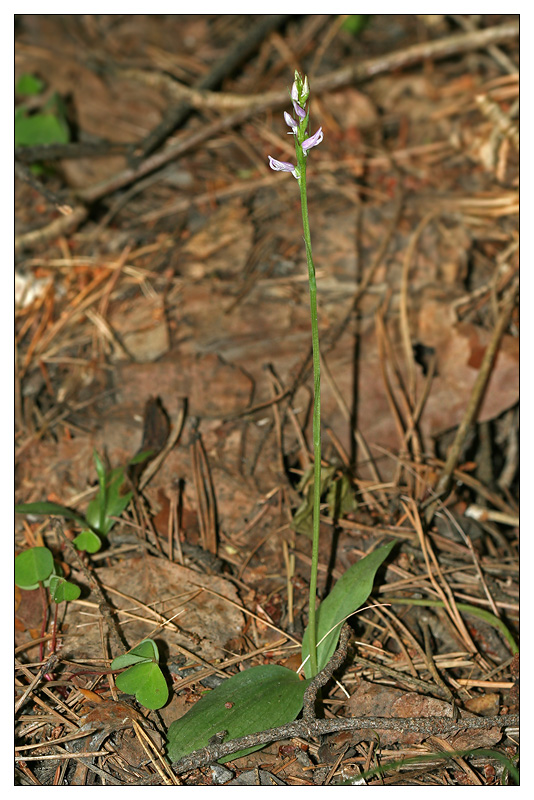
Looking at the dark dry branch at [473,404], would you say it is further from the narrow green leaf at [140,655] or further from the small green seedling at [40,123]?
the small green seedling at [40,123]

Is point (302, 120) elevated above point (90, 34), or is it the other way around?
point (90, 34)

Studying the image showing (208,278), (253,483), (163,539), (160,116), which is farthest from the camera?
(160,116)

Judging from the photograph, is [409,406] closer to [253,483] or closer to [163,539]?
[253,483]

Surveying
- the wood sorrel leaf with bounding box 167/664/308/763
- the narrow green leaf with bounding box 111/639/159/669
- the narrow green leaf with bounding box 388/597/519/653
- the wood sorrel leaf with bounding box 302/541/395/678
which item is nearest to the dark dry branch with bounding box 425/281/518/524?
the narrow green leaf with bounding box 388/597/519/653

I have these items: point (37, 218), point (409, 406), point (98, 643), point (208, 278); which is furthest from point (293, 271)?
point (98, 643)

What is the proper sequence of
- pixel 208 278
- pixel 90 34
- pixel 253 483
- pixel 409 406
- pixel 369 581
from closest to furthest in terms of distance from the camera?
1. pixel 369 581
2. pixel 253 483
3. pixel 409 406
4. pixel 208 278
5. pixel 90 34

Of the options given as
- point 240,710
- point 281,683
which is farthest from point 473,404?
point 240,710

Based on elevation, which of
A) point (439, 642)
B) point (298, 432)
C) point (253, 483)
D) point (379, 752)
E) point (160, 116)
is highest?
point (160, 116)
